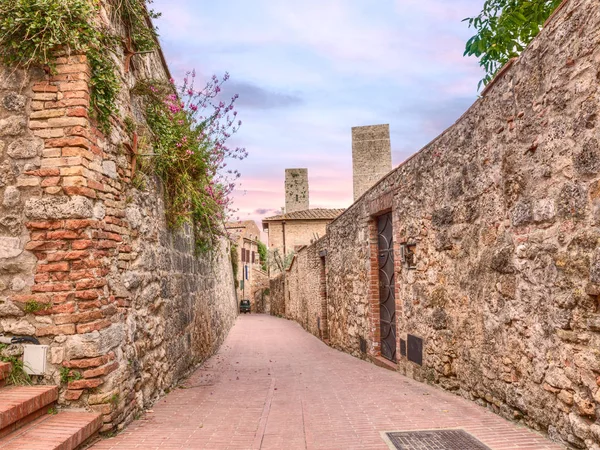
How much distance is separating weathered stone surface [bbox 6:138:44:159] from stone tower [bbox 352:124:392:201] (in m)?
15.7

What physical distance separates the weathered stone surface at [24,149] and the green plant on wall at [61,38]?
0.48 metres

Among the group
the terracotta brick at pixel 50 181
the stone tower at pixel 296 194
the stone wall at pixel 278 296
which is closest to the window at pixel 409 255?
the terracotta brick at pixel 50 181

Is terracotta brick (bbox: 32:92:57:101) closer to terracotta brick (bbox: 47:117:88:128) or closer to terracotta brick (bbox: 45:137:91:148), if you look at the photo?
terracotta brick (bbox: 47:117:88:128)

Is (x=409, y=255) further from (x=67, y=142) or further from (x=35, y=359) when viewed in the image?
(x=35, y=359)

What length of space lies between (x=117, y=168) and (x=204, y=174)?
6.45 feet

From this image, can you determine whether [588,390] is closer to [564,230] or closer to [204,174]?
[564,230]

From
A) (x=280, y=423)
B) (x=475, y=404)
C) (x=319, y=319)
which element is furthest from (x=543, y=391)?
(x=319, y=319)

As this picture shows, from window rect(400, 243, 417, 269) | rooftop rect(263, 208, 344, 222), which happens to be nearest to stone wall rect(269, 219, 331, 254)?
rooftop rect(263, 208, 344, 222)

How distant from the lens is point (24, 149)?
132 inches

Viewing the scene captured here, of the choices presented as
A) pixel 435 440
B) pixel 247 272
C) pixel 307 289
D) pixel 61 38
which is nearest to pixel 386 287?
pixel 435 440

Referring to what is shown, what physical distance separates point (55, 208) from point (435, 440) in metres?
3.23

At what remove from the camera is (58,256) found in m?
3.27

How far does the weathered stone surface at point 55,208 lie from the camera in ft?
10.8

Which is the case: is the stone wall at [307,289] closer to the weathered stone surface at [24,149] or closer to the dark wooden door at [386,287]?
the dark wooden door at [386,287]
